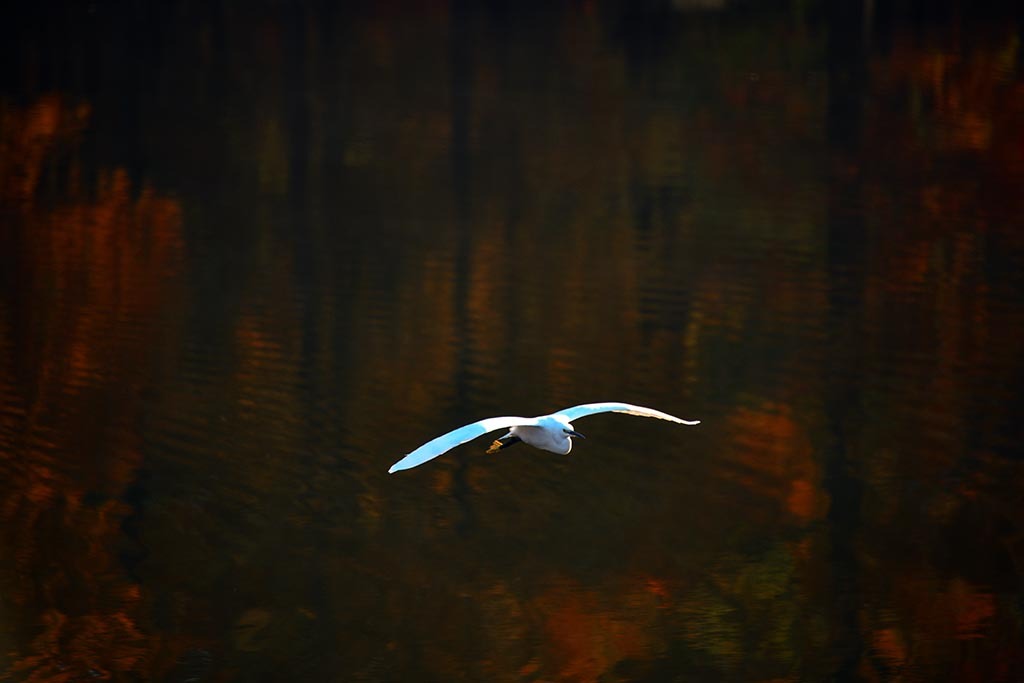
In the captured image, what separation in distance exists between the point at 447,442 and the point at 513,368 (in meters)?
6.78

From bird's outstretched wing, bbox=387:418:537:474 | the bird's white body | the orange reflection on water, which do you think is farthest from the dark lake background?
bird's outstretched wing, bbox=387:418:537:474

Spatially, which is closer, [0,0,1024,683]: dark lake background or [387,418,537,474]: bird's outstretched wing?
[387,418,537,474]: bird's outstretched wing

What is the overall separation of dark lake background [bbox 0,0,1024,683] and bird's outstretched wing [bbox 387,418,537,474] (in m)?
2.32

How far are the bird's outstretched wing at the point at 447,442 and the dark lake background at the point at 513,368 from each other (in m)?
2.32

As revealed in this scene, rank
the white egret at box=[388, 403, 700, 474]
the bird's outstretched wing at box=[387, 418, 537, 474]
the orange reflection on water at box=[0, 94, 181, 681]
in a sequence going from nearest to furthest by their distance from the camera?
the bird's outstretched wing at box=[387, 418, 537, 474]
the white egret at box=[388, 403, 700, 474]
the orange reflection on water at box=[0, 94, 181, 681]

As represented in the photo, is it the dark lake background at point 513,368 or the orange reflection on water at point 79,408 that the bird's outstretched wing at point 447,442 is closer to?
the dark lake background at point 513,368

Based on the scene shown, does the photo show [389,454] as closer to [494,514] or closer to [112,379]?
[494,514]

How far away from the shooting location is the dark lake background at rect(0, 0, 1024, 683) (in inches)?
362

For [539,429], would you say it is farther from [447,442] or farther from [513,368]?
[513,368]

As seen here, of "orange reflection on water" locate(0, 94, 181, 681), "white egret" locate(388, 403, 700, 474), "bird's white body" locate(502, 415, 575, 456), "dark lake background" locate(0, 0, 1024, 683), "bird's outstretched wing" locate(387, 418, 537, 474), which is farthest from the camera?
"dark lake background" locate(0, 0, 1024, 683)

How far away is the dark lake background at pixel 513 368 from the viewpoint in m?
9.19

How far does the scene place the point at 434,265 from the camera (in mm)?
16531

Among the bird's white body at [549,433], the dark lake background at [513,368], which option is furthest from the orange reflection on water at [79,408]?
the bird's white body at [549,433]

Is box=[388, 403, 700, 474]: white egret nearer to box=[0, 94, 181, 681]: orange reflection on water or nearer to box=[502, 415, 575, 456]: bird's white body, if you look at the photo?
box=[502, 415, 575, 456]: bird's white body
